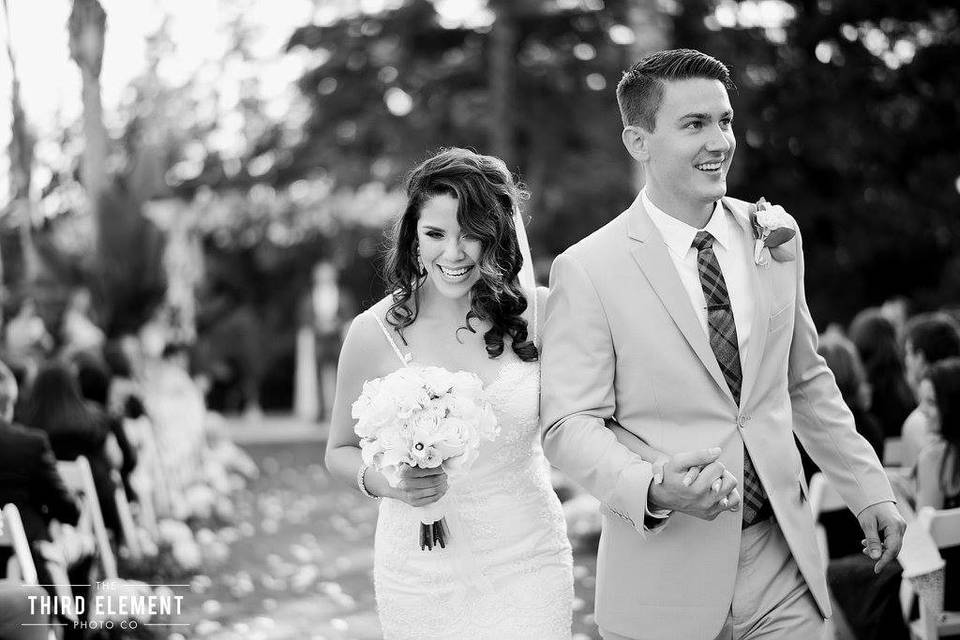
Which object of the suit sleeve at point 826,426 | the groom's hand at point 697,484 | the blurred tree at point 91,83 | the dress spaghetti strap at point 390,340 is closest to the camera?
the groom's hand at point 697,484

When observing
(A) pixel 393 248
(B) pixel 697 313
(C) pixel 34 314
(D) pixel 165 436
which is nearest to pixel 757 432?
(B) pixel 697 313

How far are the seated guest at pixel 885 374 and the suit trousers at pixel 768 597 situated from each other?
3.65 metres

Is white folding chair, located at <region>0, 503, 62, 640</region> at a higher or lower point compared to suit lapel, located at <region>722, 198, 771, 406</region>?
lower

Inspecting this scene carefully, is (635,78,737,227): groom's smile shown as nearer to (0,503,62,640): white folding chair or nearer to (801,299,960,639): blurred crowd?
(801,299,960,639): blurred crowd

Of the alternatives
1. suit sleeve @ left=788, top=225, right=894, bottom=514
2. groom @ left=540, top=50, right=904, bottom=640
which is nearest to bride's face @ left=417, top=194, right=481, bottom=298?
groom @ left=540, top=50, right=904, bottom=640

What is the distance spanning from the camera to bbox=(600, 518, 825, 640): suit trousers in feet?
10.2

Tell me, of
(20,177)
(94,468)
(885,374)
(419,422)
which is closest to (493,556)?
(419,422)

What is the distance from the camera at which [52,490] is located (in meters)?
5.32

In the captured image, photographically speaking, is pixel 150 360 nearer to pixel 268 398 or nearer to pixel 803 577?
pixel 803 577

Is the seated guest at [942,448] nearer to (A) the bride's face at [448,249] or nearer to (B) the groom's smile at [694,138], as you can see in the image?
(B) the groom's smile at [694,138]

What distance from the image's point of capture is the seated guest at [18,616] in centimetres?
437

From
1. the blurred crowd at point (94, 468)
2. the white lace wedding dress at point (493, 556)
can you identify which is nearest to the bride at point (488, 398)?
the white lace wedding dress at point (493, 556)

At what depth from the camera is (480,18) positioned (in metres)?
17.5

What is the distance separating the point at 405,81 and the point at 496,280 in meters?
14.0
